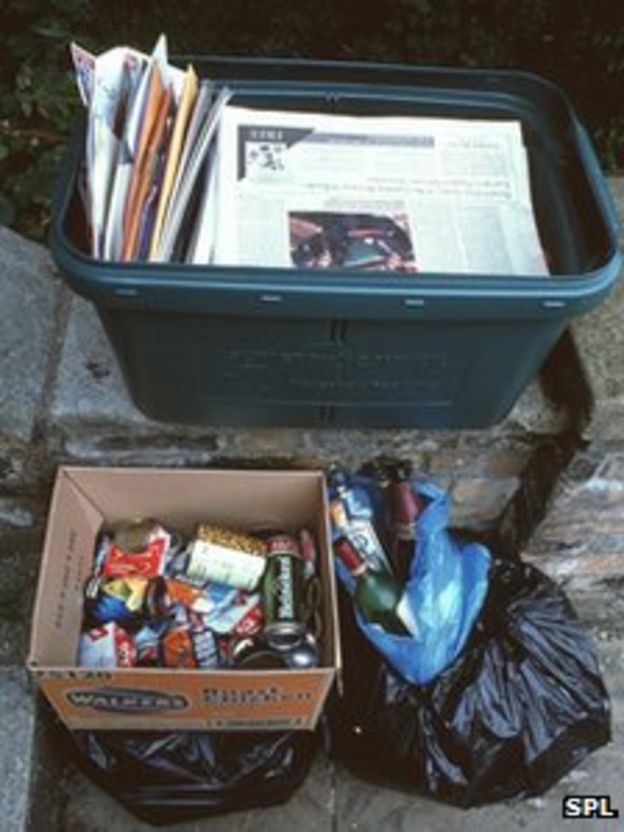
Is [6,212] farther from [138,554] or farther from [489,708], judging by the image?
[489,708]

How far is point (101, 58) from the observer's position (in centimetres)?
113

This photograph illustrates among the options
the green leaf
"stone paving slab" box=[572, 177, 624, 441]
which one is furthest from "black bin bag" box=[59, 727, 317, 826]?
the green leaf

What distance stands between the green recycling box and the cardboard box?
18 cm

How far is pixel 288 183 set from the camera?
4.03 feet

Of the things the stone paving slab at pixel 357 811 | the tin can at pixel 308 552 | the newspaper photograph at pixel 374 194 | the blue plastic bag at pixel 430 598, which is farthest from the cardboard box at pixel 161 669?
the newspaper photograph at pixel 374 194

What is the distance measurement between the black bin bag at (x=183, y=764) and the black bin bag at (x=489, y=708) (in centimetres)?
14

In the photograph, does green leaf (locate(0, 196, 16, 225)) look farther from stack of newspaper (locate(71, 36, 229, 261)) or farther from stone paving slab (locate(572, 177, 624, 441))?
stone paving slab (locate(572, 177, 624, 441))

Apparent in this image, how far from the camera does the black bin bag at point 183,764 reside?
153 cm

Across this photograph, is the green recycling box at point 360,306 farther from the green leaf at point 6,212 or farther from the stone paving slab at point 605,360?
the green leaf at point 6,212

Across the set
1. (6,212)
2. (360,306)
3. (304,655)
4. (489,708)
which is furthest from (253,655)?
(6,212)

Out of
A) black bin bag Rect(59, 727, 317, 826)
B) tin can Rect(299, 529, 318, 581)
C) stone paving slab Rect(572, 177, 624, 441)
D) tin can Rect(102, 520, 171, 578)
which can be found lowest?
black bin bag Rect(59, 727, 317, 826)

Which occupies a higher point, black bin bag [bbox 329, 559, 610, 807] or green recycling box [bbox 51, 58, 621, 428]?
green recycling box [bbox 51, 58, 621, 428]

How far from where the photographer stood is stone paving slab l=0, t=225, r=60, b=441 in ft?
4.66

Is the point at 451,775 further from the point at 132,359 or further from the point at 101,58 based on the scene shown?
the point at 101,58
